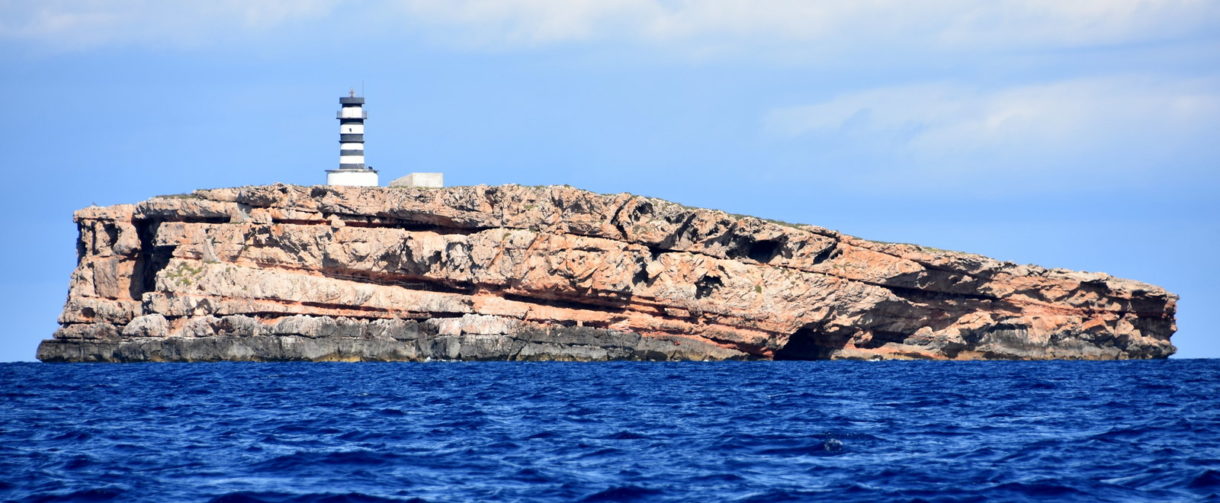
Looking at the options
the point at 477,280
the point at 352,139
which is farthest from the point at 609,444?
the point at 352,139

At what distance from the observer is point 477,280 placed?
77.9m

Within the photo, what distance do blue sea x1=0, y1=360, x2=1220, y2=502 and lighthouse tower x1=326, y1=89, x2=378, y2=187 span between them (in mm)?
54038

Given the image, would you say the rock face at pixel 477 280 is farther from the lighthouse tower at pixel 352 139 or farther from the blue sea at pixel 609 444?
the blue sea at pixel 609 444

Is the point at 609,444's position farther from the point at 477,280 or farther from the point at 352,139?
the point at 352,139

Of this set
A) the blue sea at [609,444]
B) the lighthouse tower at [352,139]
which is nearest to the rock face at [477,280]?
the lighthouse tower at [352,139]

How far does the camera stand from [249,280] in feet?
258

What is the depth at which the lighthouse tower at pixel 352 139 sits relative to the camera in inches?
3807

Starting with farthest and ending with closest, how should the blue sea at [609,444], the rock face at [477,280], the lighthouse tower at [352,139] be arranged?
the lighthouse tower at [352,139], the rock face at [477,280], the blue sea at [609,444]

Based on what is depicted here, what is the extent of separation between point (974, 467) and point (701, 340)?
189 ft

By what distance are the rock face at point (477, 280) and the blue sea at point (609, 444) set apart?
32953 mm

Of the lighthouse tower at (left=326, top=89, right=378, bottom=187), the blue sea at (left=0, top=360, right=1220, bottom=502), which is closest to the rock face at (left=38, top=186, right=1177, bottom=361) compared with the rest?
the lighthouse tower at (left=326, top=89, right=378, bottom=187)

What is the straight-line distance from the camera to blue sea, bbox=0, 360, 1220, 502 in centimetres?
1928

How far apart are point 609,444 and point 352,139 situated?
249ft

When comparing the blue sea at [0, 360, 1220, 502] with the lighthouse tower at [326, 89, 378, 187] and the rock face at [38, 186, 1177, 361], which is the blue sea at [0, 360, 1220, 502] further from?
the lighthouse tower at [326, 89, 378, 187]
